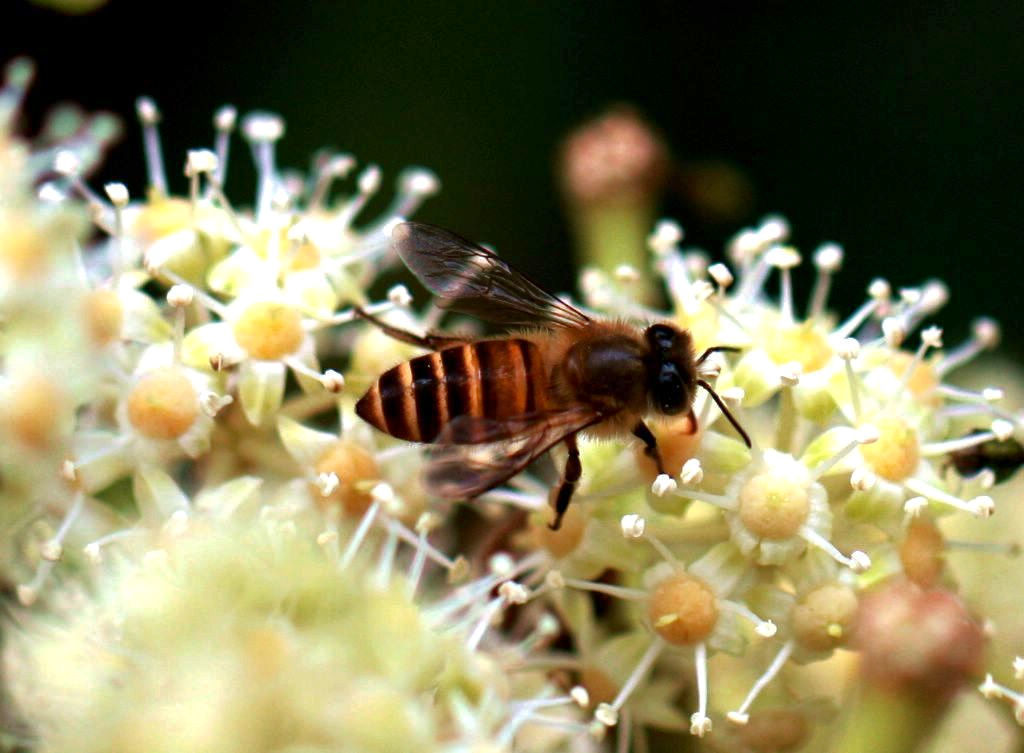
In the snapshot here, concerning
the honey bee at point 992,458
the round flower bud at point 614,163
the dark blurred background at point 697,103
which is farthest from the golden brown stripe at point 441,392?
the dark blurred background at point 697,103

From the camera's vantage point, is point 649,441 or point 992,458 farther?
point 992,458

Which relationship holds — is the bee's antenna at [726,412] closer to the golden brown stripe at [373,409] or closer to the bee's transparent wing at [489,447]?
the bee's transparent wing at [489,447]

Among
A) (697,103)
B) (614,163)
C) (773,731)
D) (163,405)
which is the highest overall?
(163,405)

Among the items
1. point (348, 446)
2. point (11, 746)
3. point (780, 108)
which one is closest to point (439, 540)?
point (348, 446)

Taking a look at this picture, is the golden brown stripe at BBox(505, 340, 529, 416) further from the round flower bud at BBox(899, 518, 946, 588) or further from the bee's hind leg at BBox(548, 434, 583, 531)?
the round flower bud at BBox(899, 518, 946, 588)

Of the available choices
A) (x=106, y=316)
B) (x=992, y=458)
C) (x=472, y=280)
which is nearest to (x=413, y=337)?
(x=472, y=280)

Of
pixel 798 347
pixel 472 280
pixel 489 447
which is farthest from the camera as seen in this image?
pixel 472 280

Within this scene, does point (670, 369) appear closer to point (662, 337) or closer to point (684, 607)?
point (662, 337)

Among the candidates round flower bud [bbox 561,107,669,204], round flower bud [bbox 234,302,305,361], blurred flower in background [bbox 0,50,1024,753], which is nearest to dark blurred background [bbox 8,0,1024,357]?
round flower bud [bbox 561,107,669,204]
